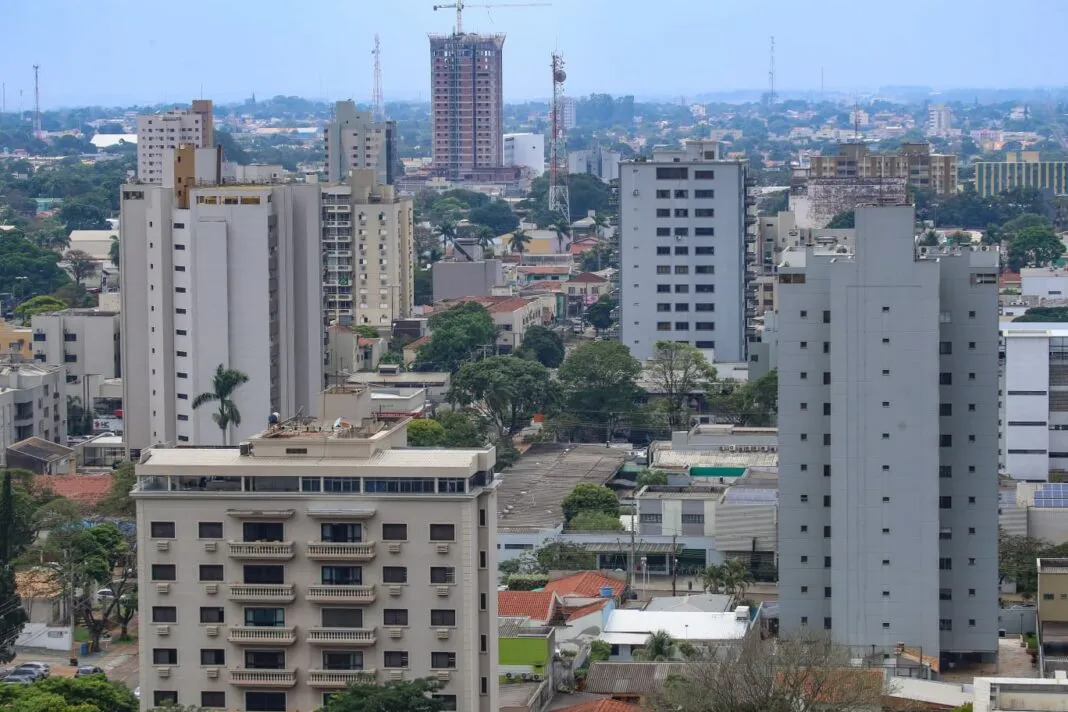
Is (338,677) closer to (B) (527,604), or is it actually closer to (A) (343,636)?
→ (A) (343,636)

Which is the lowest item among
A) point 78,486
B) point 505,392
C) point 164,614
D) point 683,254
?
point 78,486

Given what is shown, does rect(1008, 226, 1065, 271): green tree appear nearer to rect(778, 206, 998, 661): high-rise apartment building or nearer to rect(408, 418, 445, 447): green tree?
rect(408, 418, 445, 447): green tree

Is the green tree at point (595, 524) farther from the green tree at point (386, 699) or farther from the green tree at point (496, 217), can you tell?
the green tree at point (496, 217)

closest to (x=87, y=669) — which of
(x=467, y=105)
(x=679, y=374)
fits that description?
(x=679, y=374)

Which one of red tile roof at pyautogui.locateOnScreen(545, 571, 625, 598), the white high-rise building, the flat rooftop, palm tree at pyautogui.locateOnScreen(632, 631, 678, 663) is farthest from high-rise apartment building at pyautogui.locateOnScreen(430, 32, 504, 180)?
palm tree at pyautogui.locateOnScreen(632, 631, 678, 663)

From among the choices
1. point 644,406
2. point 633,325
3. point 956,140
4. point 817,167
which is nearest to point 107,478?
point 644,406
